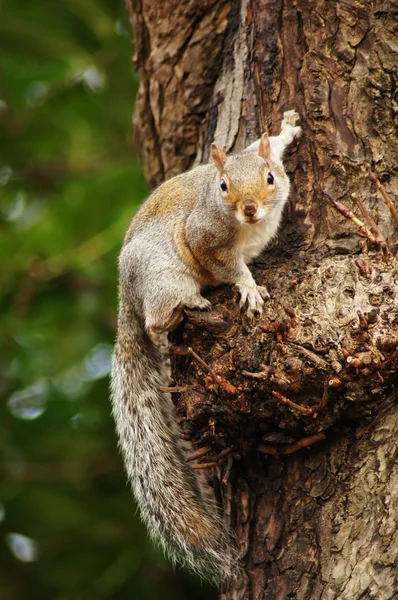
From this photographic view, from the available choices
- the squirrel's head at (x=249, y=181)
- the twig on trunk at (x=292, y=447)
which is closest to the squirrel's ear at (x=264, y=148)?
the squirrel's head at (x=249, y=181)

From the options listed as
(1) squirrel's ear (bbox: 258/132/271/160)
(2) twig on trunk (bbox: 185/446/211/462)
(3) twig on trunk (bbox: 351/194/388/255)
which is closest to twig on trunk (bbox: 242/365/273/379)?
(2) twig on trunk (bbox: 185/446/211/462)

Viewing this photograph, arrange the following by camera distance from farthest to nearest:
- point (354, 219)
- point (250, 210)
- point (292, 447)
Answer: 1. point (250, 210)
2. point (354, 219)
3. point (292, 447)

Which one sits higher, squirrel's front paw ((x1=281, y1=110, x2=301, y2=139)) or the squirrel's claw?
squirrel's front paw ((x1=281, y1=110, x2=301, y2=139))

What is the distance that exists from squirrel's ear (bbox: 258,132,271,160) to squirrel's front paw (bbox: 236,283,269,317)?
46 cm

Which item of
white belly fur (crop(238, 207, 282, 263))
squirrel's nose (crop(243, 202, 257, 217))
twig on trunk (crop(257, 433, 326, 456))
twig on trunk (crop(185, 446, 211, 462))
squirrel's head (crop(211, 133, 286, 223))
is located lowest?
twig on trunk (crop(257, 433, 326, 456))

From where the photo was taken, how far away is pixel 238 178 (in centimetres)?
286

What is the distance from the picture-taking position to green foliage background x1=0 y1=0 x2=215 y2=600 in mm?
3812

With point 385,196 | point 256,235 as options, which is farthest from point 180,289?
point 385,196

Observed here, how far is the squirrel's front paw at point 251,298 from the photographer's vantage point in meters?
2.55

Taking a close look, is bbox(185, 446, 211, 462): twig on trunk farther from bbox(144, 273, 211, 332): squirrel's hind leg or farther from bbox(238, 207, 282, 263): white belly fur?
bbox(238, 207, 282, 263): white belly fur

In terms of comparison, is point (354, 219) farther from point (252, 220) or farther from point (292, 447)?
point (292, 447)

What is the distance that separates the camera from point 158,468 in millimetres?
2912

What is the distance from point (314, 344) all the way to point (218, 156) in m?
0.80

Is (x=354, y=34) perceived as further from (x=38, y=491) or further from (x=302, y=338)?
(x=38, y=491)
